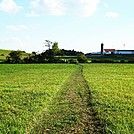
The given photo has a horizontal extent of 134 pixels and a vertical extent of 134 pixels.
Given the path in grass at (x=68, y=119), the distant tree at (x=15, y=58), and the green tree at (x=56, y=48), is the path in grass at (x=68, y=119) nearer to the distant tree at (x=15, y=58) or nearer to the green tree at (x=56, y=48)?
the distant tree at (x=15, y=58)

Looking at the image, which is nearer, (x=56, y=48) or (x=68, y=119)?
(x=68, y=119)

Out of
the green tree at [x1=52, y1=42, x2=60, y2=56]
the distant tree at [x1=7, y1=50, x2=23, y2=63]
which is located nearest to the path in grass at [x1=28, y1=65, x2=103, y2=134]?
the distant tree at [x1=7, y1=50, x2=23, y2=63]

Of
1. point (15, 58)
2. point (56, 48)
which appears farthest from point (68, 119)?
point (56, 48)

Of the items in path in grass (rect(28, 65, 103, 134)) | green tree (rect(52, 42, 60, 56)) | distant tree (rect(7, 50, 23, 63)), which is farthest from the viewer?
green tree (rect(52, 42, 60, 56))

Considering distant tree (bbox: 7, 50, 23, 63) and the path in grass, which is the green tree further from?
the path in grass

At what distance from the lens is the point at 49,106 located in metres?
16.5

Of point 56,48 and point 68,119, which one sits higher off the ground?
point 56,48

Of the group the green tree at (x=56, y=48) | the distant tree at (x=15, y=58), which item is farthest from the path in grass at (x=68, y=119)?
the green tree at (x=56, y=48)

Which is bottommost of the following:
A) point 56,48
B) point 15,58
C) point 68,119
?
point 68,119

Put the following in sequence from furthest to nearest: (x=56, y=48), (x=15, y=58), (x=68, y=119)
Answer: (x=56, y=48) → (x=15, y=58) → (x=68, y=119)

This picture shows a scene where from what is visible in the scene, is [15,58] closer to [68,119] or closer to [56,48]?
[56,48]

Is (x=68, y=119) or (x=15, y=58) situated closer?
(x=68, y=119)

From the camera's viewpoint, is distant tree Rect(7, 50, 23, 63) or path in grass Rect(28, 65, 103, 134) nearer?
path in grass Rect(28, 65, 103, 134)

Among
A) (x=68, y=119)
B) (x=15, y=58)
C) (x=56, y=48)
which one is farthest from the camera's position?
(x=56, y=48)
